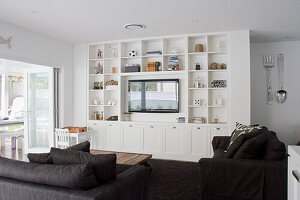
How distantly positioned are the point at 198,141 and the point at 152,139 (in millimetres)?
1034

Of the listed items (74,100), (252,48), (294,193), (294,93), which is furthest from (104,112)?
(294,193)

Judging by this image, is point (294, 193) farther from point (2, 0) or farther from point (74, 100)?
point (74, 100)

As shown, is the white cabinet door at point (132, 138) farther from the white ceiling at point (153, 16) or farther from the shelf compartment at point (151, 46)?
the white ceiling at point (153, 16)

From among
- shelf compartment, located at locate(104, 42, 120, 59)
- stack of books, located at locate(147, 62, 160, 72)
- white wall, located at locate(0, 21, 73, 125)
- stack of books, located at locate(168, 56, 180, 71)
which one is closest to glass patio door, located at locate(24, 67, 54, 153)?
white wall, located at locate(0, 21, 73, 125)

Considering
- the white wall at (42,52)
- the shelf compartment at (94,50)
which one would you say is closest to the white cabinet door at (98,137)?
the white wall at (42,52)

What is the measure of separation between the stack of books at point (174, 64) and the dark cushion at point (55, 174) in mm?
3919

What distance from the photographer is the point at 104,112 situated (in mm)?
6004

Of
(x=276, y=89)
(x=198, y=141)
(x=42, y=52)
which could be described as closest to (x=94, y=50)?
Result: (x=42, y=52)

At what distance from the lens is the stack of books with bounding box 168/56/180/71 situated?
212 inches

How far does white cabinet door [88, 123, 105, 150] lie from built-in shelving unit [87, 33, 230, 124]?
0.84ft

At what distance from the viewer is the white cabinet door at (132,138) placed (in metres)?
5.56

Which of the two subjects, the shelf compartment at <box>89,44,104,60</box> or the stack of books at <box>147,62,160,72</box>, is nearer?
the stack of books at <box>147,62,160,72</box>

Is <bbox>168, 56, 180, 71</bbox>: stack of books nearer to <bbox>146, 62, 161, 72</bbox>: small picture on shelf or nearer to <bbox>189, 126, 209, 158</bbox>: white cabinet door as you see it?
<bbox>146, 62, 161, 72</bbox>: small picture on shelf

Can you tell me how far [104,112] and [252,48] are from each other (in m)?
3.96
